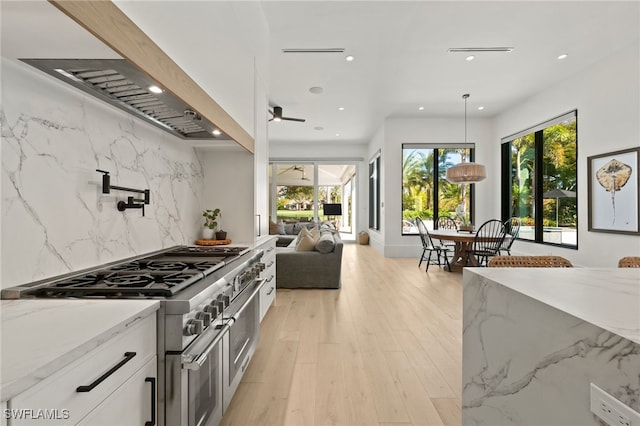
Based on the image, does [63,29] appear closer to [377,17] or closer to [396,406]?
[396,406]

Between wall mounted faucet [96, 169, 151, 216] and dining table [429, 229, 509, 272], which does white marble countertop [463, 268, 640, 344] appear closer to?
wall mounted faucet [96, 169, 151, 216]

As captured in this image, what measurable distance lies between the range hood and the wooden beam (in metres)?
0.04

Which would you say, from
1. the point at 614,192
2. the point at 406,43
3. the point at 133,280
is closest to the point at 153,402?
the point at 133,280

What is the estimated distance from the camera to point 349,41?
12.6ft

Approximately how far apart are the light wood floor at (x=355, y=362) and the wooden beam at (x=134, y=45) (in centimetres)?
168

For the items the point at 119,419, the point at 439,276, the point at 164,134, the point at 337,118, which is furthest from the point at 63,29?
the point at 337,118

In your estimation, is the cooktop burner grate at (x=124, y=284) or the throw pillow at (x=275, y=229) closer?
the cooktop burner grate at (x=124, y=284)

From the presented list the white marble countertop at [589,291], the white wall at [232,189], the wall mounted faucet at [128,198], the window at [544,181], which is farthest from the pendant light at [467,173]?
the wall mounted faucet at [128,198]

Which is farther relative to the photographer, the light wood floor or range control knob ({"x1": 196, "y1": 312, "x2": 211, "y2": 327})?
the light wood floor

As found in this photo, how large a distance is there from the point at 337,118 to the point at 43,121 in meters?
6.41

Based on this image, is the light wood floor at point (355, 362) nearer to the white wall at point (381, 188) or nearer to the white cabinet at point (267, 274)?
the white cabinet at point (267, 274)

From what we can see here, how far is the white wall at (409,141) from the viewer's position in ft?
23.7

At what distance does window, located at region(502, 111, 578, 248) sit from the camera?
16.4 feet

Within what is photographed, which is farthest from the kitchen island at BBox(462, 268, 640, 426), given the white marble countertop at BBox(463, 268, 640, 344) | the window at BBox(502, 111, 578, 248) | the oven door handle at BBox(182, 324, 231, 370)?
the window at BBox(502, 111, 578, 248)
